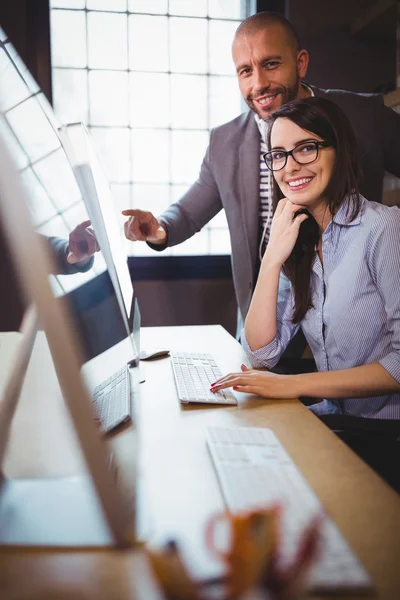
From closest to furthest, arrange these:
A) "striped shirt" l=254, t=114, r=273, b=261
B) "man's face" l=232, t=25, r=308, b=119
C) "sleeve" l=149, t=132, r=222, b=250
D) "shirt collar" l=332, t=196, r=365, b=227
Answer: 1. "shirt collar" l=332, t=196, r=365, b=227
2. "man's face" l=232, t=25, r=308, b=119
3. "striped shirt" l=254, t=114, r=273, b=261
4. "sleeve" l=149, t=132, r=222, b=250

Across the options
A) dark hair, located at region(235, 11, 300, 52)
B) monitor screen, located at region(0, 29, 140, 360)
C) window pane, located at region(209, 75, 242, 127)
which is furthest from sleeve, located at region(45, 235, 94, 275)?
window pane, located at region(209, 75, 242, 127)

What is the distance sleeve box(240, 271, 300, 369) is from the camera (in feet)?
4.95

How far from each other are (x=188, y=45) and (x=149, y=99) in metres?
0.39

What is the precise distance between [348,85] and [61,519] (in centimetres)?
303

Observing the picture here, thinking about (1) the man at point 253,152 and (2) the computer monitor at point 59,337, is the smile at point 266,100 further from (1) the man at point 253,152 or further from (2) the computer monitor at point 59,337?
(2) the computer monitor at point 59,337

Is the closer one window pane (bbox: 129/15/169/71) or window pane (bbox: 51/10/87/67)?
window pane (bbox: 51/10/87/67)

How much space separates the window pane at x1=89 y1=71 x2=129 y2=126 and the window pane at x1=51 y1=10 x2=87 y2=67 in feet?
0.39

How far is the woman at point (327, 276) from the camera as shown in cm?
118

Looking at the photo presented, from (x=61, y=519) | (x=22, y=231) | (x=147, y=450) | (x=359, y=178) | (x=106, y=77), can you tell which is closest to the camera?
(x=22, y=231)

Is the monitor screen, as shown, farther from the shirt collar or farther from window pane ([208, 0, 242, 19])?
window pane ([208, 0, 242, 19])

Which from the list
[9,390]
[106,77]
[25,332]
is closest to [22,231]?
[9,390]

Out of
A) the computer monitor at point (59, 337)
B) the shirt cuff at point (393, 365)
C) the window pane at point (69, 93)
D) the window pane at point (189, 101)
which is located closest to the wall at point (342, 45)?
the window pane at point (189, 101)

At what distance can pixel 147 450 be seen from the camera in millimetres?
887

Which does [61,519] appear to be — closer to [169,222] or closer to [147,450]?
[147,450]
